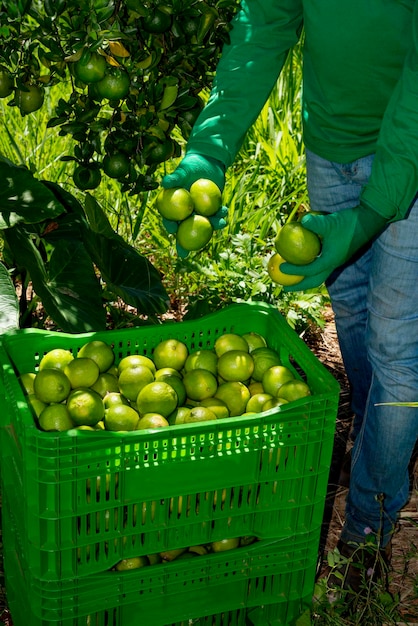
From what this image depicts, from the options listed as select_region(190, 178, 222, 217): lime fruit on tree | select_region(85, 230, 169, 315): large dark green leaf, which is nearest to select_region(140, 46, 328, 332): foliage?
select_region(85, 230, 169, 315): large dark green leaf

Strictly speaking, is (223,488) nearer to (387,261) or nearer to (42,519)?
(42,519)

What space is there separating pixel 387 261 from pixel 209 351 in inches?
18.2

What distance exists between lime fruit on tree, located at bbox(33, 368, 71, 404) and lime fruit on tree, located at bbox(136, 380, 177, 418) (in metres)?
0.16

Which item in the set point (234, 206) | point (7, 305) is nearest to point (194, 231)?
→ point (7, 305)

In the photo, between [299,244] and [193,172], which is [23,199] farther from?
[299,244]

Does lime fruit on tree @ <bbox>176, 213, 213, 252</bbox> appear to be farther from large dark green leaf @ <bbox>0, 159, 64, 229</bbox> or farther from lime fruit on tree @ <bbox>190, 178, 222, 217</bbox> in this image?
large dark green leaf @ <bbox>0, 159, 64, 229</bbox>

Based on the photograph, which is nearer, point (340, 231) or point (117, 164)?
point (340, 231)

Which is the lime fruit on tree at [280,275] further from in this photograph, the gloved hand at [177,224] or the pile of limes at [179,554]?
the pile of limes at [179,554]

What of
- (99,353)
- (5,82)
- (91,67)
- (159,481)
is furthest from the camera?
(5,82)

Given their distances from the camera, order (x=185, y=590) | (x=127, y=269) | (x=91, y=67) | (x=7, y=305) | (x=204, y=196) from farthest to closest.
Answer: (x=127, y=269), (x=7, y=305), (x=91, y=67), (x=204, y=196), (x=185, y=590)

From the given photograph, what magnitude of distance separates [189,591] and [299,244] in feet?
2.48

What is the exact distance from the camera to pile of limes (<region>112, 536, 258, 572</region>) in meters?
1.79

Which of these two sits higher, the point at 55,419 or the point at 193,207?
the point at 193,207

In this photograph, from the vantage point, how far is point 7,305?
7.64ft
